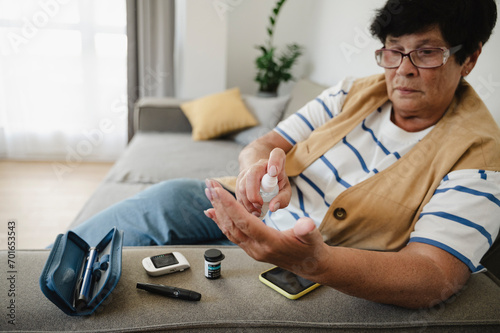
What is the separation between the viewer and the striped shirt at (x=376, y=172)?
778 mm

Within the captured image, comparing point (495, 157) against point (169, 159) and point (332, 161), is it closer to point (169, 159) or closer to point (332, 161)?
point (332, 161)

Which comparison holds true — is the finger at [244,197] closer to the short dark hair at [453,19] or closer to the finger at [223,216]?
the finger at [223,216]

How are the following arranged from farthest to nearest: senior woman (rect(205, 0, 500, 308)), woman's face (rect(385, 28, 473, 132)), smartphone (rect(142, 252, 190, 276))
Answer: woman's face (rect(385, 28, 473, 132))
smartphone (rect(142, 252, 190, 276))
senior woman (rect(205, 0, 500, 308))

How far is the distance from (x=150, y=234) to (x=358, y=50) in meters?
1.53

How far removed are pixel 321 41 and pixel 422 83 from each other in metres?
1.88

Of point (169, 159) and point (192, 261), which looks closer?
point (192, 261)

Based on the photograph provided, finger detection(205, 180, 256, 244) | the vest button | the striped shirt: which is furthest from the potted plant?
finger detection(205, 180, 256, 244)

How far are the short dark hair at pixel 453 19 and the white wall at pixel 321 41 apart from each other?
0.20 m

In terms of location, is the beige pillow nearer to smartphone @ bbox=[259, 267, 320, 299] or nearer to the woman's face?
the woman's face

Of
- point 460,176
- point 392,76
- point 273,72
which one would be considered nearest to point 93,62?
point 273,72

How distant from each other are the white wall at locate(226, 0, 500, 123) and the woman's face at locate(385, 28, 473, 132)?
0.24 meters

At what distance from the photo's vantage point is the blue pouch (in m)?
0.67

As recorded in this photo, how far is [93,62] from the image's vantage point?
10.0 feet

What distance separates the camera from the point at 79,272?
79cm
